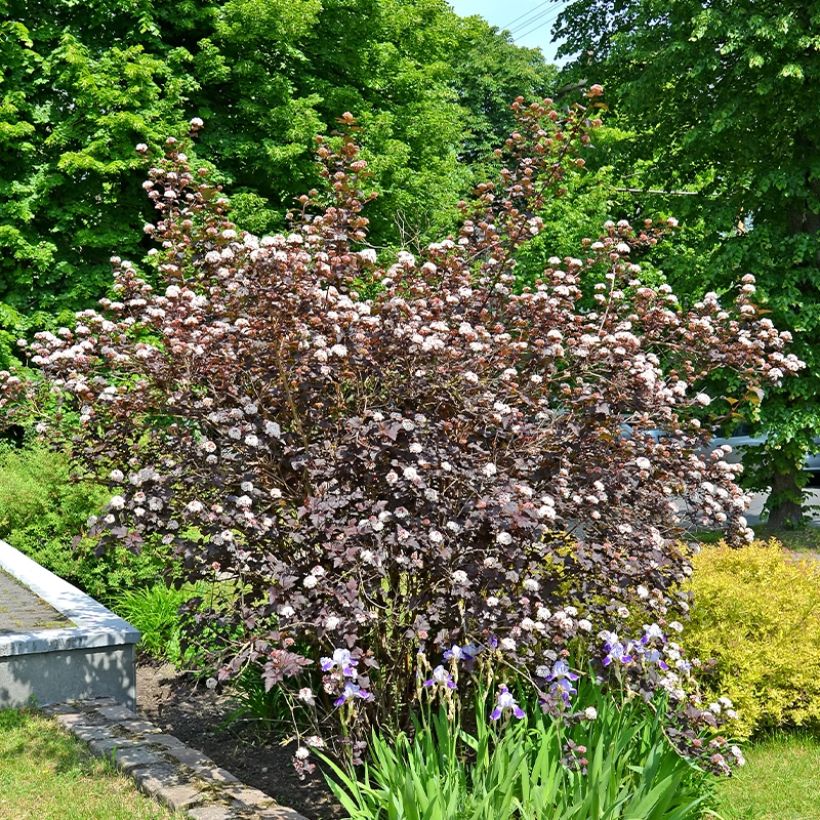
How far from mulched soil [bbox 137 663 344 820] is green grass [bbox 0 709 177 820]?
1.88ft

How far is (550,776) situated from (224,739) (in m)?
2.45

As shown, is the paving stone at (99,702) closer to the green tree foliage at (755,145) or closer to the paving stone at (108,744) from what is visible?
the paving stone at (108,744)

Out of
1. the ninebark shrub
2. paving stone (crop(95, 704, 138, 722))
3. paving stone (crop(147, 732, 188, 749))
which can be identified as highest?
the ninebark shrub

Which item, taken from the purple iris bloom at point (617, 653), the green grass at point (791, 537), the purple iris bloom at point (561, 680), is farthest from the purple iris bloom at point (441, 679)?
the green grass at point (791, 537)

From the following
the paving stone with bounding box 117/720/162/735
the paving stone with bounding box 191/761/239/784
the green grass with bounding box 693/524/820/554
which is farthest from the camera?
the green grass with bounding box 693/524/820/554

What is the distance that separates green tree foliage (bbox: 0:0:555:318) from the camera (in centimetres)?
1395

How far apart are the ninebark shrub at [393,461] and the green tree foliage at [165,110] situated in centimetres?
837

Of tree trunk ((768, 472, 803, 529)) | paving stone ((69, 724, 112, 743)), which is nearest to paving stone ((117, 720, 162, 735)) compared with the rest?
paving stone ((69, 724, 112, 743))

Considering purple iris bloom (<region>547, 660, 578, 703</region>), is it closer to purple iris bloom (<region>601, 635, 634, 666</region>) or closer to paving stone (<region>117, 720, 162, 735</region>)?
purple iris bloom (<region>601, 635, 634, 666</region>)

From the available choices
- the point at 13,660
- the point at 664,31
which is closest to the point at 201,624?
the point at 13,660

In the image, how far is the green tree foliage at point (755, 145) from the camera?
10500mm

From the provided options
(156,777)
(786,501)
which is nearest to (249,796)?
(156,777)

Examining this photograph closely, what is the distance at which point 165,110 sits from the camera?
1452cm

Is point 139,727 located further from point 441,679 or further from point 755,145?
point 755,145
